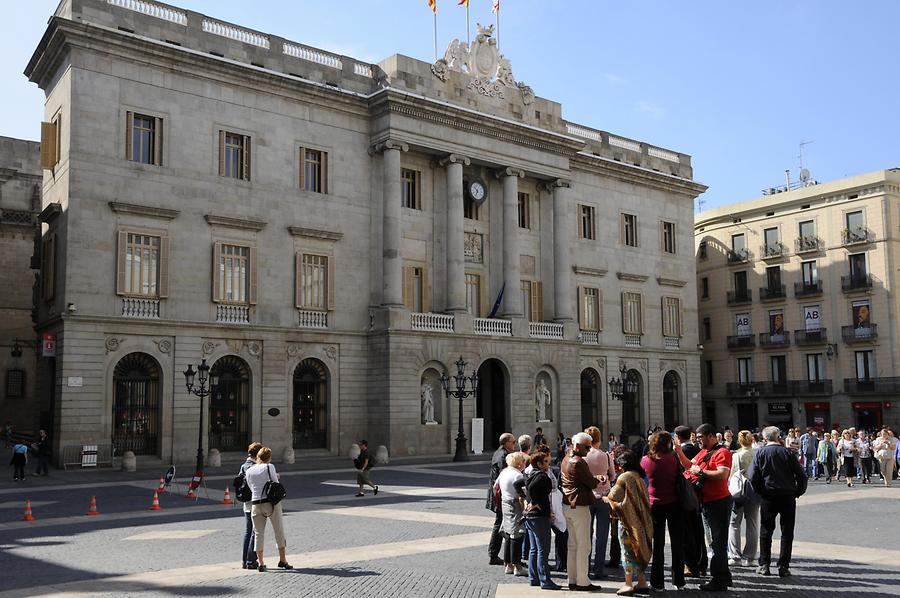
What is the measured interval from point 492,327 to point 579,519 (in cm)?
3208

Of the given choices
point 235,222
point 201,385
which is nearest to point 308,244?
point 235,222

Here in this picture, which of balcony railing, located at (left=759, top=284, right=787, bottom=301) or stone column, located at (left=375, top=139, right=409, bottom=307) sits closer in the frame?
stone column, located at (left=375, top=139, right=409, bottom=307)

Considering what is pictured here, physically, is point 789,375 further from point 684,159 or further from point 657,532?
point 657,532

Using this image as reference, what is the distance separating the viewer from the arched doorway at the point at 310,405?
128 ft

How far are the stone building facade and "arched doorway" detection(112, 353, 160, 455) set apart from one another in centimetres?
2181

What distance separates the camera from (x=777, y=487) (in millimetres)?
12922

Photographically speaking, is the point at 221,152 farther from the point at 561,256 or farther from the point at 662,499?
the point at 662,499

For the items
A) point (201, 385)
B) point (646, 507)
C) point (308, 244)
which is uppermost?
point (308, 244)

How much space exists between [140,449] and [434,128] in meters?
19.7

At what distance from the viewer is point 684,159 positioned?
59.1 m

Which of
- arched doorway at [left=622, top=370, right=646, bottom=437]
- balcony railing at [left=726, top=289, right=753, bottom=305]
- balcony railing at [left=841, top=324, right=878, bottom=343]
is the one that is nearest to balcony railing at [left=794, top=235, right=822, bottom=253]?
balcony railing at [left=726, top=289, right=753, bottom=305]

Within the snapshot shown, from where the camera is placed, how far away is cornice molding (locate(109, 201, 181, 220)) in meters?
34.3

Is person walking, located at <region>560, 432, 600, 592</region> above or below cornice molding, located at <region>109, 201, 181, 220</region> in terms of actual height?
below

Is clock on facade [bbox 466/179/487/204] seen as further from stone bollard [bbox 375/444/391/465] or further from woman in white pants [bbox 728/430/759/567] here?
woman in white pants [bbox 728/430/759/567]
